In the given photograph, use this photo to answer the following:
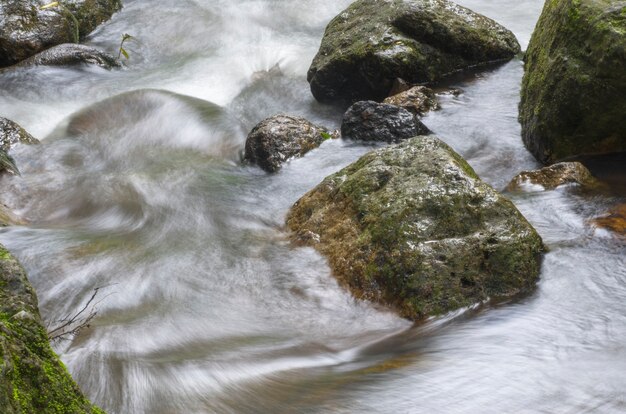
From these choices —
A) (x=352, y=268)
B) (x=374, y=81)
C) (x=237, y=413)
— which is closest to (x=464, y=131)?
(x=374, y=81)

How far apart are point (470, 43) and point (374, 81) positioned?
1594mm

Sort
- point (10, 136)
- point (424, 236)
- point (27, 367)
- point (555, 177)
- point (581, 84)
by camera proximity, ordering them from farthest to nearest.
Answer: point (10, 136) < point (581, 84) < point (555, 177) < point (424, 236) < point (27, 367)

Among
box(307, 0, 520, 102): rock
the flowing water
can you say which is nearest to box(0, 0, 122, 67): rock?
the flowing water

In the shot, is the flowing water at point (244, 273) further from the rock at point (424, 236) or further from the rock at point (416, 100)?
the rock at point (416, 100)

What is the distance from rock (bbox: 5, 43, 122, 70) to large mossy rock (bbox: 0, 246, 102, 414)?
8694 mm

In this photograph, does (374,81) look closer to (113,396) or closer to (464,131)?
(464,131)

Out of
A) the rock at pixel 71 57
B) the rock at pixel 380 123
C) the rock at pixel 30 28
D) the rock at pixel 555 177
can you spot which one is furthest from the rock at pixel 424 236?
the rock at pixel 30 28

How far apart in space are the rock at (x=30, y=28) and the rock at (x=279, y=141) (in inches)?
208

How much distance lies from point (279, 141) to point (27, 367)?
569cm

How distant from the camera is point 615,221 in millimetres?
5434

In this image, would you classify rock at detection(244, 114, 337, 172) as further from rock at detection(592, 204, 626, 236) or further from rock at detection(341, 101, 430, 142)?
rock at detection(592, 204, 626, 236)

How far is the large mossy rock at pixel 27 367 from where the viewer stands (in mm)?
2174

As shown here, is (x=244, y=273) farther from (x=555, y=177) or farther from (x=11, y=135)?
(x=11, y=135)

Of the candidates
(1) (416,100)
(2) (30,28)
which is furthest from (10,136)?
(1) (416,100)
